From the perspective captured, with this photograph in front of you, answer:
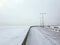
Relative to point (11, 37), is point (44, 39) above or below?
below

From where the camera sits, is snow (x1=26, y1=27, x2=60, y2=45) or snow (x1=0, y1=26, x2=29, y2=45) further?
snow (x1=26, y1=27, x2=60, y2=45)

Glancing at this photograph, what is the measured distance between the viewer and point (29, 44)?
7.20 meters

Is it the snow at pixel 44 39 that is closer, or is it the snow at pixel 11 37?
the snow at pixel 11 37

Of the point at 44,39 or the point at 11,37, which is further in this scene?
the point at 44,39
